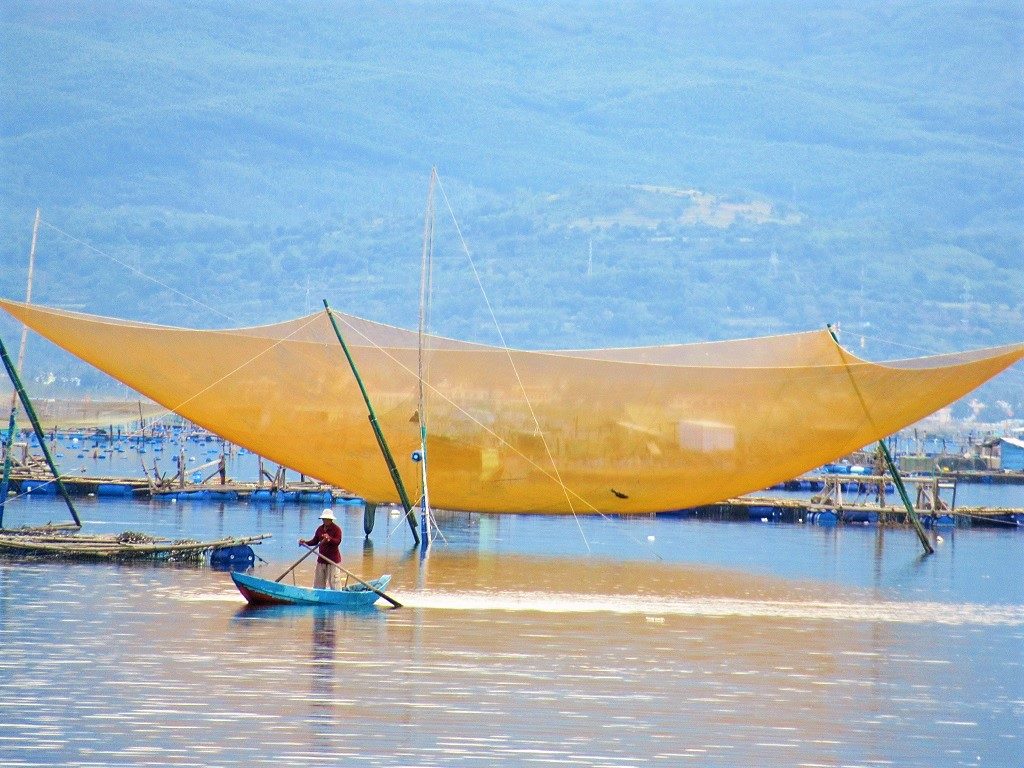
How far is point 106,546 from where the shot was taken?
77.9 ft

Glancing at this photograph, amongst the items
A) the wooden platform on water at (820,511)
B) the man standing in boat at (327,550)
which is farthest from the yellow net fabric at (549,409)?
the wooden platform on water at (820,511)

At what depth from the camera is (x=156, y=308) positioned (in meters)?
165

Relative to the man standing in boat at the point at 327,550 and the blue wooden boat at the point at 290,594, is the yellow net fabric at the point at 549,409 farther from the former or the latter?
the blue wooden boat at the point at 290,594

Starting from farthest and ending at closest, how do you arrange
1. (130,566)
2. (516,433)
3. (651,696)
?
(516,433) < (130,566) < (651,696)

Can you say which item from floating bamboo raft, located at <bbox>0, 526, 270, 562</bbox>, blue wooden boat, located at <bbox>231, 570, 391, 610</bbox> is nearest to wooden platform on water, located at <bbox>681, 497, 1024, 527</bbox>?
floating bamboo raft, located at <bbox>0, 526, 270, 562</bbox>

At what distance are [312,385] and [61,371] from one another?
452ft

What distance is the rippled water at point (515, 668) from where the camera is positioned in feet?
41.0

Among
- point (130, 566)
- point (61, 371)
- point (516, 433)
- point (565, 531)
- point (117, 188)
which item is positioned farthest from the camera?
point (117, 188)

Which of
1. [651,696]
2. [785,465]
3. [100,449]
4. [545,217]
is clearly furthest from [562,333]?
[651,696]

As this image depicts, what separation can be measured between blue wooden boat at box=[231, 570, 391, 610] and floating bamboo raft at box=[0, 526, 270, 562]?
4.80 metres

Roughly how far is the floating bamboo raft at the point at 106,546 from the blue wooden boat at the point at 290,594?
480cm

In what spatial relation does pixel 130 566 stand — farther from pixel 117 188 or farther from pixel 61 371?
pixel 117 188

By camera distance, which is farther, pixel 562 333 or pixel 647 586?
pixel 562 333

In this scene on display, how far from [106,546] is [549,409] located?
700cm
